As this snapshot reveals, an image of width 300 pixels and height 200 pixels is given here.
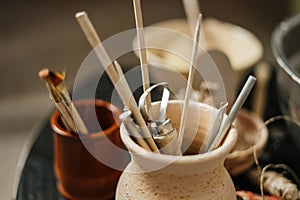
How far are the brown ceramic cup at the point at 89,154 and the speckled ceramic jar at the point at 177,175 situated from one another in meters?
0.11

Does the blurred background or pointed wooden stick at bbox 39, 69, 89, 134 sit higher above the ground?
pointed wooden stick at bbox 39, 69, 89, 134

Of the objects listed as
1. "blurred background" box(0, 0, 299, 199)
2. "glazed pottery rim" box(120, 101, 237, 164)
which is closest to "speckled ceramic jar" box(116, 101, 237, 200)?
"glazed pottery rim" box(120, 101, 237, 164)

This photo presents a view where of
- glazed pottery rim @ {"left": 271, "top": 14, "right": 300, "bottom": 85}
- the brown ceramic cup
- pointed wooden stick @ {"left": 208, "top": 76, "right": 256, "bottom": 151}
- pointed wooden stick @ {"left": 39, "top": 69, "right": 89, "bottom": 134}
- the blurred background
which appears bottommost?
the blurred background

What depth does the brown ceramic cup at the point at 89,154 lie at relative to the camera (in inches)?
24.9

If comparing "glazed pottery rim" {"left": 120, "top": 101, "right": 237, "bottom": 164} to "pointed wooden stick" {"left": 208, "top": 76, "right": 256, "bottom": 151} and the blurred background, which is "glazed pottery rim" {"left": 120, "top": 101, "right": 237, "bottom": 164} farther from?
the blurred background

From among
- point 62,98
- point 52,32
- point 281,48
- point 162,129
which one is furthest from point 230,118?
point 52,32

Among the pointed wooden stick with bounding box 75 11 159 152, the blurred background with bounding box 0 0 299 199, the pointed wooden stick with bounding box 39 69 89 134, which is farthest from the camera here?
the blurred background with bounding box 0 0 299 199

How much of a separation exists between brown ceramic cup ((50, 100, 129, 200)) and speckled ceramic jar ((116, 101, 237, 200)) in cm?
11

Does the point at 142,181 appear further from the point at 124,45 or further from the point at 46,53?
the point at 46,53

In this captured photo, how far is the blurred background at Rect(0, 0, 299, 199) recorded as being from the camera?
1.57m

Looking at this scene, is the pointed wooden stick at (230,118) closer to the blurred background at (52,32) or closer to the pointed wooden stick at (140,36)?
the pointed wooden stick at (140,36)

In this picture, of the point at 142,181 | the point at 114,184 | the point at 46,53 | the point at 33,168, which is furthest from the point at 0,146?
the point at 142,181

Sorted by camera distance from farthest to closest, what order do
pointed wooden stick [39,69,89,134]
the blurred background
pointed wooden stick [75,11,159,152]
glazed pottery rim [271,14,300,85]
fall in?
1. the blurred background
2. glazed pottery rim [271,14,300,85]
3. pointed wooden stick [39,69,89,134]
4. pointed wooden stick [75,11,159,152]

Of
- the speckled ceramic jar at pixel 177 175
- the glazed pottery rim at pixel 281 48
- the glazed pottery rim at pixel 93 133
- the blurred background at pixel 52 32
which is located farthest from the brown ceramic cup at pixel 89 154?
the blurred background at pixel 52 32
